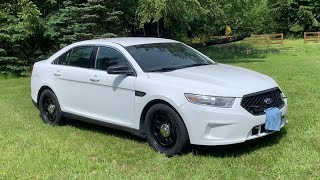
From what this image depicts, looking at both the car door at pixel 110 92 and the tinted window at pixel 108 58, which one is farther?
the tinted window at pixel 108 58

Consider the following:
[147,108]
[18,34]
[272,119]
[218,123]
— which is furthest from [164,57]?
[18,34]

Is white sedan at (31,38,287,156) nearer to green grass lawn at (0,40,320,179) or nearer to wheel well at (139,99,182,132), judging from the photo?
wheel well at (139,99,182,132)

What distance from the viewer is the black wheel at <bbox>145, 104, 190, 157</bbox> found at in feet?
19.0

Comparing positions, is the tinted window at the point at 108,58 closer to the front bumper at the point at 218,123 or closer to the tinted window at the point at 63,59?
the tinted window at the point at 63,59

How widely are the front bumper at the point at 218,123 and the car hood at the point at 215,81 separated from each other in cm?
19

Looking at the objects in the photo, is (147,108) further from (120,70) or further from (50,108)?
(50,108)

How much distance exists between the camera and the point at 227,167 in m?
5.46

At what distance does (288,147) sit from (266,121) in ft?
1.88

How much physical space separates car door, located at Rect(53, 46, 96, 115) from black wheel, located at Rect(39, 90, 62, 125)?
183 millimetres

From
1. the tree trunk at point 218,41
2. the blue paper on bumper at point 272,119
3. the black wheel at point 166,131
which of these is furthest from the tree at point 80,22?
the blue paper on bumper at point 272,119

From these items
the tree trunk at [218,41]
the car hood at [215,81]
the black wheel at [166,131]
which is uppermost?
the car hood at [215,81]

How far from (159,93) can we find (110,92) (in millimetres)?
1053

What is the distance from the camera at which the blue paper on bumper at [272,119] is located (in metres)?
5.82

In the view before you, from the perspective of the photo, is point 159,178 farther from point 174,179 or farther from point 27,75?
point 27,75
